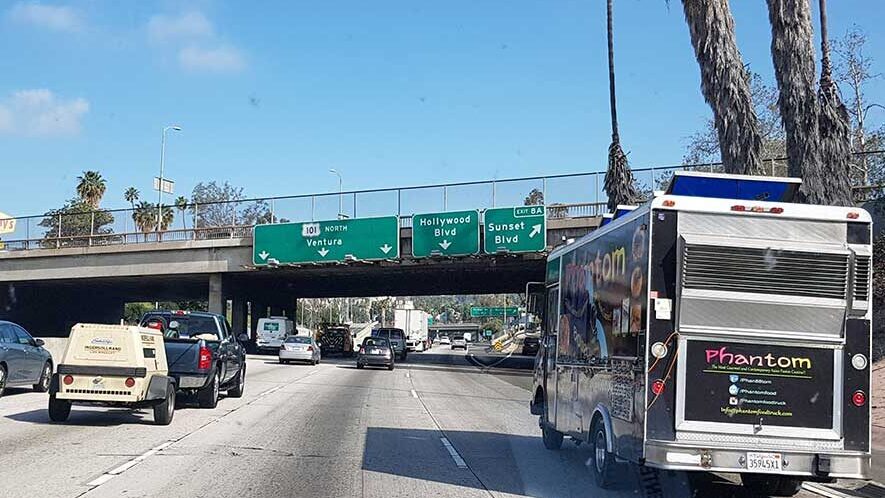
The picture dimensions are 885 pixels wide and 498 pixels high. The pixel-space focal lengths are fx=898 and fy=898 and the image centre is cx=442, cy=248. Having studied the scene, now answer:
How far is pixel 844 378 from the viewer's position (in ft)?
29.1

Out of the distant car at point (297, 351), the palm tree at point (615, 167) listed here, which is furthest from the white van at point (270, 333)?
the palm tree at point (615, 167)

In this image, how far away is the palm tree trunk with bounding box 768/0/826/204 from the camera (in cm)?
1991

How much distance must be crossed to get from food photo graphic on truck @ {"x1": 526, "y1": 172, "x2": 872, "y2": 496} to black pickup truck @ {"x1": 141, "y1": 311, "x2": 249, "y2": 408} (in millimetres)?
10561

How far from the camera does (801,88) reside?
20.1 metres

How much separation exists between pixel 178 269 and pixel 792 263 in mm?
41274

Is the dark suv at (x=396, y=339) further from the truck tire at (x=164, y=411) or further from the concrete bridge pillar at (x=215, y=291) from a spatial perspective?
the truck tire at (x=164, y=411)

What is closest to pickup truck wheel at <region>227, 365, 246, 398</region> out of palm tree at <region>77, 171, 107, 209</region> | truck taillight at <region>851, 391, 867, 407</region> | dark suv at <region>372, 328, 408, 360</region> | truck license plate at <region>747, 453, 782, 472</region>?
truck license plate at <region>747, 453, 782, 472</region>

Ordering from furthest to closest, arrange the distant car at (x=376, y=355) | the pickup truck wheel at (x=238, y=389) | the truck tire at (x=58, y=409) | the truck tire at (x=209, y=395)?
the distant car at (x=376, y=355) → the pickup truck wheel at (x=238, y=389) → the truck tire at (x=209, y=395) → the truck tire at (x=58, y=409)

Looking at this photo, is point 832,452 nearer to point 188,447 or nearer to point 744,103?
point 188,447

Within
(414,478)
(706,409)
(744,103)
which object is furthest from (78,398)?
(744,103)

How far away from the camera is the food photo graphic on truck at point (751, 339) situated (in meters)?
8.70

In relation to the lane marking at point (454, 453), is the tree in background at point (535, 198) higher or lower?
higher

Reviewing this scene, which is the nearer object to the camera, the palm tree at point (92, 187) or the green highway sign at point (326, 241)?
the green highway sign at point (326, 241)

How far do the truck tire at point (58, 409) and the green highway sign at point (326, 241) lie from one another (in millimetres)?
25799
